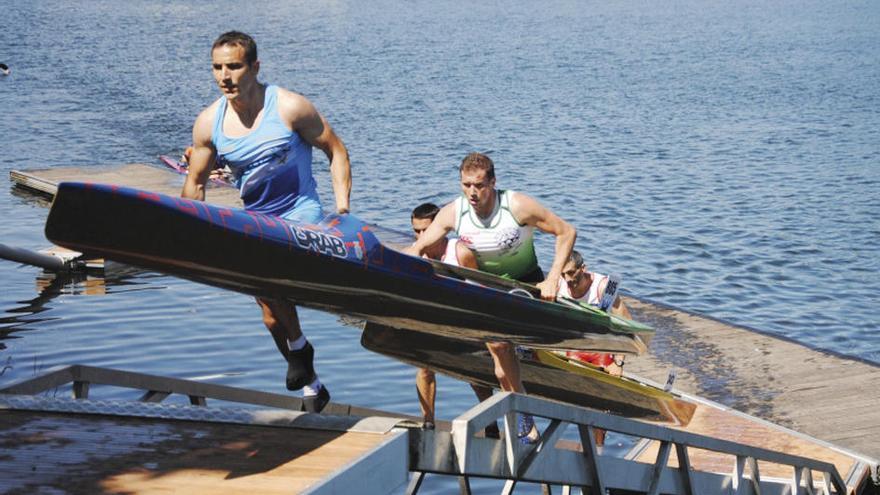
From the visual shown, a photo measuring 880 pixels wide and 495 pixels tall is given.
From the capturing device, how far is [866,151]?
1473 inches

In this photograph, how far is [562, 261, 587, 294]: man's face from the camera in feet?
37.4

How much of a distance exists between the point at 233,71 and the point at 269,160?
1.92 ft

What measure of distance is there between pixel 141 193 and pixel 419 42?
64.0 m

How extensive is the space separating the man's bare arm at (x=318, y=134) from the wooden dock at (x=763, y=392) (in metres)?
4.08

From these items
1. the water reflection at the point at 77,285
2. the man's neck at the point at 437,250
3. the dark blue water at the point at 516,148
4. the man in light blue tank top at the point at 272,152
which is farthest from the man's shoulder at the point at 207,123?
the water reflection at the point at 77,285

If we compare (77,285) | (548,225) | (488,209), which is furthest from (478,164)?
(77,285)

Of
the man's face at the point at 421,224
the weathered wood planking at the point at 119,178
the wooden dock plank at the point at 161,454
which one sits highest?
the man's face at the point at 421,224

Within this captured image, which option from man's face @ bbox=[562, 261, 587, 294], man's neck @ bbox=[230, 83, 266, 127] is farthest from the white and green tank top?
man's neck @ bbox=[230, 83, 266, 127]

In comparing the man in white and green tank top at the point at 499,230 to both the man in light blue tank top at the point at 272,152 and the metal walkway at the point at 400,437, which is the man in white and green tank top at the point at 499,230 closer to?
the metal walkway at the point at 400,437

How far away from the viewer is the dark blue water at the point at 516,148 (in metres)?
17.4

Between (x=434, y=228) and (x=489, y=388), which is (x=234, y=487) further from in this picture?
(x=489, y=388)

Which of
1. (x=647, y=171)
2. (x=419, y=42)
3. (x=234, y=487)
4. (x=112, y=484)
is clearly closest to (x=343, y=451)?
(x=234, y=487)

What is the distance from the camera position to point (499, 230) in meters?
9.39

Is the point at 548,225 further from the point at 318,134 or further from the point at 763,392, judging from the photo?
the point at 763,392
